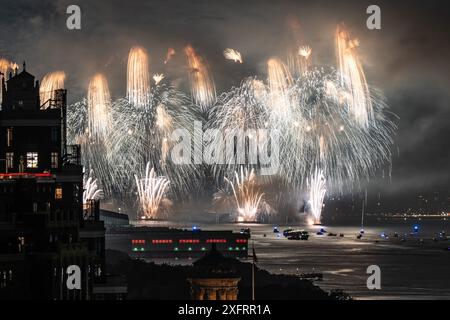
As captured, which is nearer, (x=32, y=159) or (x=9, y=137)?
(x=9, y=137)

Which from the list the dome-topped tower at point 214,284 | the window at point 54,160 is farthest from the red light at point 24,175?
the dome-topped tower at point 214,284

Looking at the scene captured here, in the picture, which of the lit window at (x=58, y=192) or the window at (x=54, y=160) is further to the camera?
the window at (x=54, y=160)

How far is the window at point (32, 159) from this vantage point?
81.4 m

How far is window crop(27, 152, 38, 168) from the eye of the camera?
81.4 m

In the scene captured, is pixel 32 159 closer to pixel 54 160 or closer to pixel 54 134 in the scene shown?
pixel 54 160

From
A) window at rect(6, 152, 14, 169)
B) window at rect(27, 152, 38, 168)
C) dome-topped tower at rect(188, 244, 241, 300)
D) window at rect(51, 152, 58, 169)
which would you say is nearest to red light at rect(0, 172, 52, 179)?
window at rect(51, 152, 58, 169)

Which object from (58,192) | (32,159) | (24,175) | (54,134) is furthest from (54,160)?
(24,175)

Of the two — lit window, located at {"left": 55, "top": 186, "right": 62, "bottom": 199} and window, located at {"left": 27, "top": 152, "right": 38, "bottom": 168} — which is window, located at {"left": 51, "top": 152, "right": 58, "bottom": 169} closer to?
window, located at {"left": 27, "top": 152, "right": 38, "bottom": 168}

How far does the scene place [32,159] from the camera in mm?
81438

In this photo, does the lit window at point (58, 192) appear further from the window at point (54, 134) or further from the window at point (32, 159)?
the window at point (54, 134)
